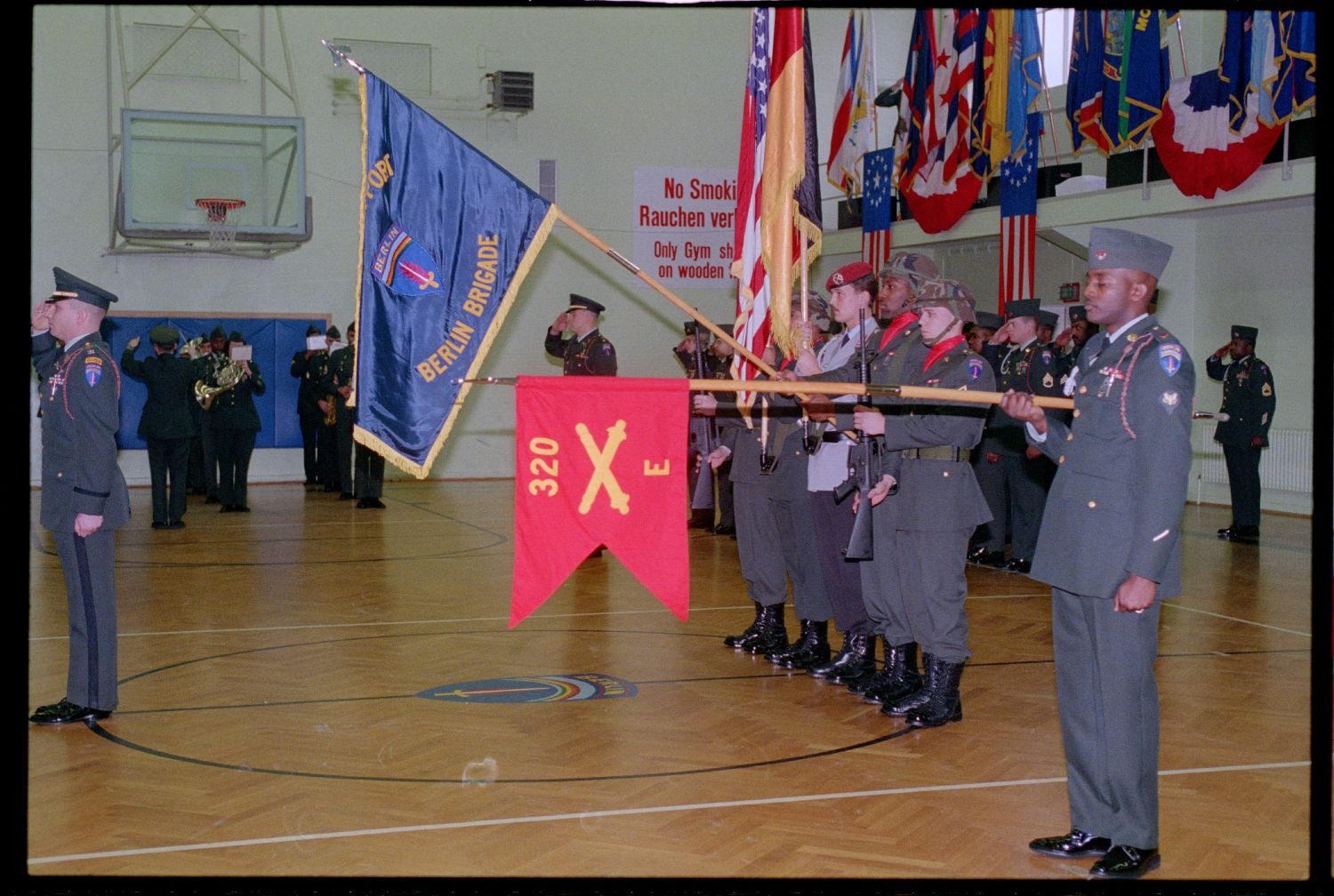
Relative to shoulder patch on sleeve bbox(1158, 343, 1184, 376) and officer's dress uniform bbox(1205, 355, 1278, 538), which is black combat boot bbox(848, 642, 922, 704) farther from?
officer's dress uniform bbox(1205, 355, 1278, 538)

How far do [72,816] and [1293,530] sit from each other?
1085cm

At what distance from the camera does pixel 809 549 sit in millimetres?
5891

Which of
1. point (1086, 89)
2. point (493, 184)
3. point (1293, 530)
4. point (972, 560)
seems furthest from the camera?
point (1086, 89)

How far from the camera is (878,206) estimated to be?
52.1 ft

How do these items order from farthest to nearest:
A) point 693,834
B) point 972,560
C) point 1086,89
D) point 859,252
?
point 859,252
point 1086,89
point 972,560
point 693,834

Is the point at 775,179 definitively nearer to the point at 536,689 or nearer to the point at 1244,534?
the point at 536,689

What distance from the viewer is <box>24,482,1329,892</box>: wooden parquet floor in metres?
3.51

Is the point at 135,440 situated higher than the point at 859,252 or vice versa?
the point at 859,252

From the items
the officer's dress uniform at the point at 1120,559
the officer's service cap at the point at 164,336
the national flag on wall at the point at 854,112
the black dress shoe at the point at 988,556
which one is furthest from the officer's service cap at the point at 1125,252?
the national flag on wall at the point at 854,112

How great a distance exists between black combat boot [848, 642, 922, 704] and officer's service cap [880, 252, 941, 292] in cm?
147

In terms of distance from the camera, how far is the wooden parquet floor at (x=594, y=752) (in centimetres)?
351

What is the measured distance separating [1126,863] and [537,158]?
49.0ft

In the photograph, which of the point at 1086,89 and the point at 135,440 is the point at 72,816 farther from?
the point at 135,440

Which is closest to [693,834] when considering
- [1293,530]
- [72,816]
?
[72,816]
